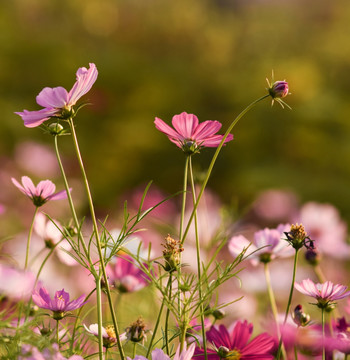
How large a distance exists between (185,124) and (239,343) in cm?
17

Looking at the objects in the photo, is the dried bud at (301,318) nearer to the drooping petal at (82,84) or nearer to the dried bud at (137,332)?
the dried bud at (137,332)

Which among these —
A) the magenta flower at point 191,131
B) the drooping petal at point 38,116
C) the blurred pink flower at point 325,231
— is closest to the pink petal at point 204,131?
the magenta flower at point 191,131

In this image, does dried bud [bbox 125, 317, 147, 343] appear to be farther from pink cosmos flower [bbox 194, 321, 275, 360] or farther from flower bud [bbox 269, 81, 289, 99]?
flower bud [bbox 269, 81, 289, 99]

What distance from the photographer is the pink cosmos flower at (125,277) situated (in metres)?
0.55

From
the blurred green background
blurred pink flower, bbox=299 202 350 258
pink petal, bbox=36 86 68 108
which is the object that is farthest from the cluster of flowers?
the blurred green background

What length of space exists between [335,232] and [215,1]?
6395mm

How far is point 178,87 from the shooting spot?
360 centimetres

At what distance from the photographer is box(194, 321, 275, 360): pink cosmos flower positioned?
0.46 metres

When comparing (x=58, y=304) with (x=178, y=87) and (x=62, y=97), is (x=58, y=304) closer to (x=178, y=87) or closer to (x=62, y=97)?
(x=62, y=97)

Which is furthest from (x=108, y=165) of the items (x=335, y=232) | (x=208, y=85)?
(x=335, y=232)

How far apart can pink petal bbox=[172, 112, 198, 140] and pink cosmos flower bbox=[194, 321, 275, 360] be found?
152 millimetres

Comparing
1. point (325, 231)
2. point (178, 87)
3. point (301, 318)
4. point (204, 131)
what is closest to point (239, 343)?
point (301, 318)

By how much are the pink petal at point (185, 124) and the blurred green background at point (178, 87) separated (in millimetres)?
2358

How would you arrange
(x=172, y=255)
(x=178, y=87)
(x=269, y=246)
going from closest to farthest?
1. (x=172, y=255)
2. (x=269, y=246)
3. (x=178, y=87)
